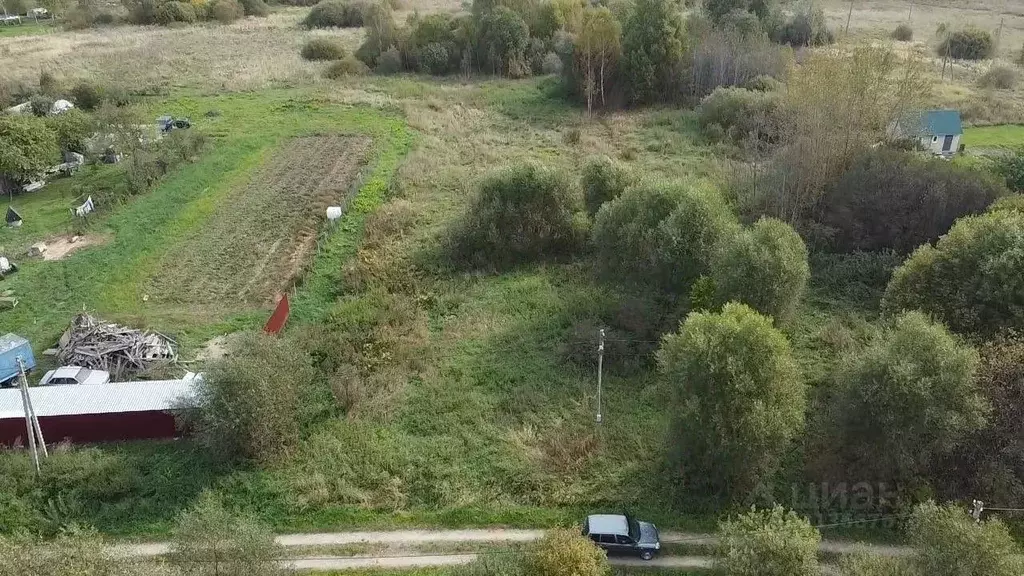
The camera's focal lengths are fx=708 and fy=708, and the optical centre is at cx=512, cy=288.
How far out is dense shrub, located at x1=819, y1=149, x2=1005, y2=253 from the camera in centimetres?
3466

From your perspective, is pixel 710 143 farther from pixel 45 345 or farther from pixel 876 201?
pixel 45 345

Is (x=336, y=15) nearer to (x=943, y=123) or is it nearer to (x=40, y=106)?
(x=40, y=106)

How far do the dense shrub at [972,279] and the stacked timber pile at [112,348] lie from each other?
1135 inches

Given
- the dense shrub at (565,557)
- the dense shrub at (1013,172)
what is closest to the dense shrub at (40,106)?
the dense shrub at (565,557)

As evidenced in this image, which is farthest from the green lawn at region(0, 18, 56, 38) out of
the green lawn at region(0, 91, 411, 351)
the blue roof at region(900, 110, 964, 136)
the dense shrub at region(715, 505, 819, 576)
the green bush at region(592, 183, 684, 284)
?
the dense shrub at region(715, 505, 819, 576)

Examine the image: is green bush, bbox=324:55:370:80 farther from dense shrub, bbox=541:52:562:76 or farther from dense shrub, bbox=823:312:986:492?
dense shrub, bbox=823:312:986:492

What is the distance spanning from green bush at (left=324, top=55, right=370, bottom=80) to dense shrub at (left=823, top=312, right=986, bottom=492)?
6419cm

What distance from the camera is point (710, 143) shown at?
5284 cm

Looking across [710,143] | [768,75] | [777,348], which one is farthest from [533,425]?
[768,75]

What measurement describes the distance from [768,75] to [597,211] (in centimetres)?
3297

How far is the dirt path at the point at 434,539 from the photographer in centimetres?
2031

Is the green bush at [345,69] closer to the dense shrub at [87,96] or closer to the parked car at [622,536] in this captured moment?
the dense shrub at [87,96]

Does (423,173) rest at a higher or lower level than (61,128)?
lower

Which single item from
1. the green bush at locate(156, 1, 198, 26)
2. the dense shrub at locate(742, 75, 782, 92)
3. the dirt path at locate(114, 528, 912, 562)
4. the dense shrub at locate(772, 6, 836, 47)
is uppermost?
the green bush at locate(156, 1, 198, 26)
